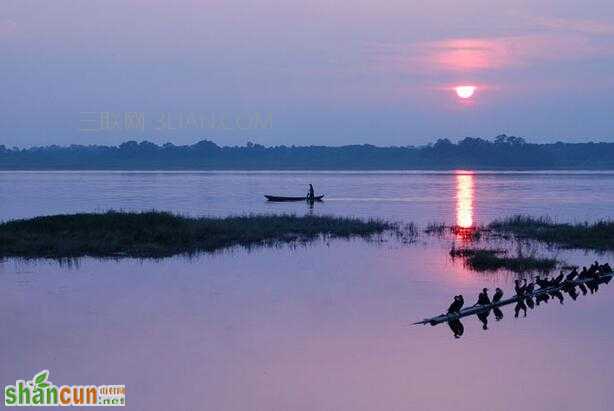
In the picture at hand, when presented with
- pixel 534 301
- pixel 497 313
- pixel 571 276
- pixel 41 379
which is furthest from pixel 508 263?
pixel 41 379

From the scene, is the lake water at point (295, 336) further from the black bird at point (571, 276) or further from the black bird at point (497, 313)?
the black bird at point (571, 276)

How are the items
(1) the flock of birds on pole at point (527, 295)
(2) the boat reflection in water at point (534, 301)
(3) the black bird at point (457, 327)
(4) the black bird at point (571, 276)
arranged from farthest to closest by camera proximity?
(4) the black bird at point (571, 276)
(1) the flock of birds on pole at point (527, 295)
(2) the boat reflection in water at point (534, 301)
(3) the black bird at point (457, 327)

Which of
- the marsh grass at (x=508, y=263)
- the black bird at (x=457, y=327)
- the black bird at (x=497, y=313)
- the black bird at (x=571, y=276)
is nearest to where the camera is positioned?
the black bird at (x=457, y=327)

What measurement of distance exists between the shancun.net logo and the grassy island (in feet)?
49.1

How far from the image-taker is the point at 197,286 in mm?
25188

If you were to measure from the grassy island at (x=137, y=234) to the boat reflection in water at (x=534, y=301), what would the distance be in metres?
13.8

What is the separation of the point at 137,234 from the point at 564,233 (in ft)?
61.2

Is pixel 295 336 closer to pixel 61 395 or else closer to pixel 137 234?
pixel 61 395

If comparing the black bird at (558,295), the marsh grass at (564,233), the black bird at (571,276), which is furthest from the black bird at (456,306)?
the marsh grass at (564,233)

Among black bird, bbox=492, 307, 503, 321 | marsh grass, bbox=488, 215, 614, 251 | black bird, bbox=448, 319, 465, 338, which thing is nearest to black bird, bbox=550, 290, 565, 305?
black bird, bbox=492, 307, 503, 321

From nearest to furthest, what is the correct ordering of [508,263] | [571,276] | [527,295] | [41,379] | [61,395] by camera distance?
[61,395] → [41,379] → [527,295] → [571,276] → [508,263]

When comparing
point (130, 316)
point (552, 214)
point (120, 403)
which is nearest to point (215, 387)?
point (120, 403)

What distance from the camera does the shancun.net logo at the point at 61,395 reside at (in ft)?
48.3

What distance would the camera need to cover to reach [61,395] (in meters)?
15.0
